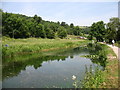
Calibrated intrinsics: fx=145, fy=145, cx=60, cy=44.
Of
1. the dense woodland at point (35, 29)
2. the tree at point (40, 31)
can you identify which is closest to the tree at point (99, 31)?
the dense woodland at point (35, 29)

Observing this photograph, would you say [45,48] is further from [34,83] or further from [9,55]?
[34,83]

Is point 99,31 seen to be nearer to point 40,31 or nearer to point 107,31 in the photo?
point 107,31

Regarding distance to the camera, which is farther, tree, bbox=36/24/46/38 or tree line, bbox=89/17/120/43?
tree, bbox=36/24/46/38

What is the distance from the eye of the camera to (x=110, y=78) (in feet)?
36.1

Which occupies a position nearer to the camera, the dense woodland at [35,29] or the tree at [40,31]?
the dense woodland at [35,29]

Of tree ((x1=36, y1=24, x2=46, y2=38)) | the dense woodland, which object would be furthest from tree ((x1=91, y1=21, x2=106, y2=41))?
tree ((x1=36, y1=24, x2=46, y2=38))

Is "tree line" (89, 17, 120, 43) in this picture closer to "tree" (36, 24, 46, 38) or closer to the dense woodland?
the dense woodland

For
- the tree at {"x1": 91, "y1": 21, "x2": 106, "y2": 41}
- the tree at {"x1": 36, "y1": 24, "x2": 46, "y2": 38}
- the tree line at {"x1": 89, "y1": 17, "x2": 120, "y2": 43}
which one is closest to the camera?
the tree line at {"x1": 89, "y1": 17, "x2": 120, "y2": 43}

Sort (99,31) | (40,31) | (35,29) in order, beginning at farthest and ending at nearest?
(99,31) < (40,31) < (35,29)

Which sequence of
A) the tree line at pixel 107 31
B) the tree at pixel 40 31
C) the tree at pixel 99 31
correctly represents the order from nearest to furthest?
the tree line at pixel 107 31 < the tree at pixel 40 31 < the tree at pixel 99 31

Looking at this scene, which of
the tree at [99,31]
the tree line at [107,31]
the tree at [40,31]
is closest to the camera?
the tree line at [107,31]

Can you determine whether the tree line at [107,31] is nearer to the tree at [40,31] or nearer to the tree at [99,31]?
the tree at [99,31]

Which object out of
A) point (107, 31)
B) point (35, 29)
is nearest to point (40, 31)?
point (35, 29)

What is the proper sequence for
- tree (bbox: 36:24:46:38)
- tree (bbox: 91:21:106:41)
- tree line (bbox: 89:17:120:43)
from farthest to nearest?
tree (bbox: 91:21:106:41) → tree (bbox: 36:24:46:38) → tree line (bbox: 89:17:120:43)
